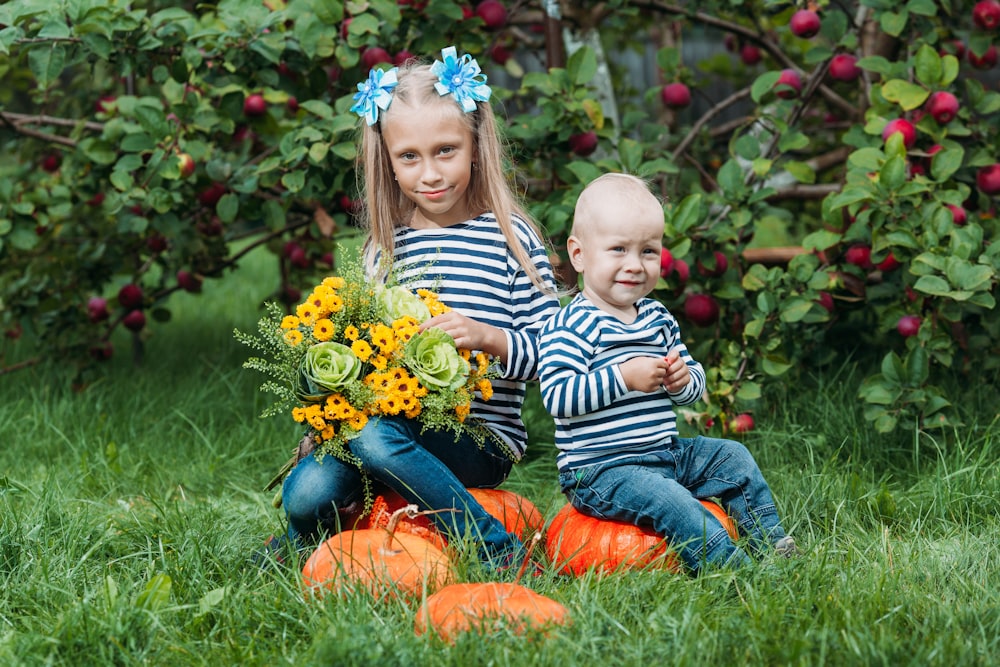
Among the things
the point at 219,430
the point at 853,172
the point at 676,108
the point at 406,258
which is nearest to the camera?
the point at 406,258

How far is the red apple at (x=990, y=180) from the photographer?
3.23 metres

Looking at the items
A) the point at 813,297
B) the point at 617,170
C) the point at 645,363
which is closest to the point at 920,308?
the point at 813,297

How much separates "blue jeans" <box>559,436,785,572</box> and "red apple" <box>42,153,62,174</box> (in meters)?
2.75

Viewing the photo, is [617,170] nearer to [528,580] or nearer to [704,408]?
[704,408]

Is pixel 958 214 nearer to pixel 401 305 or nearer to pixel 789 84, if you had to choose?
pixel 789 84

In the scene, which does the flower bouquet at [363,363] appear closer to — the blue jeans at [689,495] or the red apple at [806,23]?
the blue jeans at [689,495]

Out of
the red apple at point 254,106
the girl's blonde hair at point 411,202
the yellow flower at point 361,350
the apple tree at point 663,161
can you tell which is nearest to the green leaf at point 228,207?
the apple tree at point 663,161

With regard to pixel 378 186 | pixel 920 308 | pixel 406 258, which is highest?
pixel 378 186

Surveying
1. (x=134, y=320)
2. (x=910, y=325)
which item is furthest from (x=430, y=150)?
(x=134, y=320)

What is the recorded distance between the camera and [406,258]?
2654 millimetres

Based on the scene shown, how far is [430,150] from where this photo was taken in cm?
252

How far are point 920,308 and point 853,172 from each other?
16.3 inches

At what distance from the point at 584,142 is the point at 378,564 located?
1585 mm

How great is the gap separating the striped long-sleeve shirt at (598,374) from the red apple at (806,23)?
1296 mm
